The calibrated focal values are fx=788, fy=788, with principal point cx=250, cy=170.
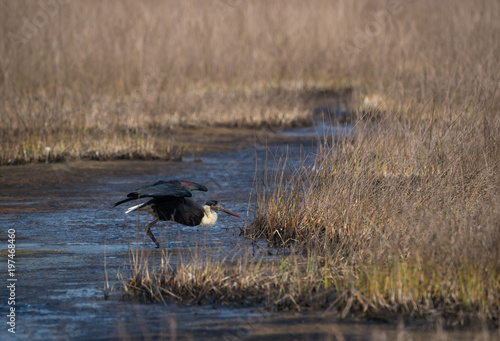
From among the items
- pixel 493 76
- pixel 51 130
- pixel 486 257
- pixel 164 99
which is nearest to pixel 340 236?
pixel 486 257

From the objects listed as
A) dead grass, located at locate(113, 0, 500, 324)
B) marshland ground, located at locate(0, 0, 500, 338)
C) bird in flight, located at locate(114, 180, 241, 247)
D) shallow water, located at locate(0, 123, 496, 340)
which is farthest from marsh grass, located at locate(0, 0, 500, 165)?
bird in flight, located at locate(114, 180, 241, 247)

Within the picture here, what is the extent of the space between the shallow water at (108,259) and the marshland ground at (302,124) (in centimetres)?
17

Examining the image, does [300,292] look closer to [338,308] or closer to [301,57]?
[338,308]

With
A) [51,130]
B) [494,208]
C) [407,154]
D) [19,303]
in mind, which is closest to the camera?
[19,303]

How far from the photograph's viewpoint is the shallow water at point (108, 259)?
4453 millimetres

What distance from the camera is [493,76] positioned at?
31.5 ft

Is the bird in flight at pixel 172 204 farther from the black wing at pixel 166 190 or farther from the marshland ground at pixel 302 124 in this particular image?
the marshland ground at pixel 302 124

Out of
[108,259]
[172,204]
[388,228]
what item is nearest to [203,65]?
[172,204]

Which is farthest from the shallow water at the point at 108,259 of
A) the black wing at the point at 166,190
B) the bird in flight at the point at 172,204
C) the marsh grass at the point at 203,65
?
the marsh grass at the point at 203,65

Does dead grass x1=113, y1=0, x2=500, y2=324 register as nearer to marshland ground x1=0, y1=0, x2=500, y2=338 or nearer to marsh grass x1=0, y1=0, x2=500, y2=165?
marshland ground x1=0, y1=0, x2=500, y2=338

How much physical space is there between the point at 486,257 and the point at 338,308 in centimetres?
93

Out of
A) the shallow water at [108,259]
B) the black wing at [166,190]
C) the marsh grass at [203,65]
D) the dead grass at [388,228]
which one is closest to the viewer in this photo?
the shallow water at [108,259]

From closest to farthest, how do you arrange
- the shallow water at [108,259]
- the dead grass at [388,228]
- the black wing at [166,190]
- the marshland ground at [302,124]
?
1. the shallow water at [108,259]
2. the dead grass at [388,228]
3. the marshland ground at [302,124]
4. the black wing at [166,190]

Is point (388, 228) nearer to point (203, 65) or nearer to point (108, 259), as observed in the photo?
point (108, 259)
